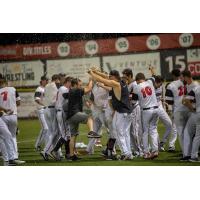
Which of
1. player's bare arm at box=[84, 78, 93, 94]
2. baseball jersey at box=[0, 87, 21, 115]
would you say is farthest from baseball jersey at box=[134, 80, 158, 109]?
baseball jersey at box=[0, 87, 21, 115]

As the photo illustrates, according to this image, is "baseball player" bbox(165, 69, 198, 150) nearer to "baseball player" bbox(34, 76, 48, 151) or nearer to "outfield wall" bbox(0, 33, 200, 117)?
"outfield wall" bbox(0, 33, 200, 117)

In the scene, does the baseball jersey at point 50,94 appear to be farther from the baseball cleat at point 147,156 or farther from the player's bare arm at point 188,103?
the player's bare arm at point 188,103

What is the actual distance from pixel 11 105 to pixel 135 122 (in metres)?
1.68

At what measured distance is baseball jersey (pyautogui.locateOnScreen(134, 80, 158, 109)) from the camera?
32.8 ft

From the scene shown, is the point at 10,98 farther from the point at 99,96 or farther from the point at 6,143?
the point at 99,96

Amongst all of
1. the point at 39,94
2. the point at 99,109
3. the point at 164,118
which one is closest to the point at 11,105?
the point at 39,94

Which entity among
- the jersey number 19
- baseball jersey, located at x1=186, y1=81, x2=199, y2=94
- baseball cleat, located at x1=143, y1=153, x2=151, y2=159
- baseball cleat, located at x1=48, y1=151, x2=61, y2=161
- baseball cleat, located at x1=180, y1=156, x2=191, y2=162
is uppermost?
baseball jersey, located at x1=186, y1=81, x2=199, y2=94

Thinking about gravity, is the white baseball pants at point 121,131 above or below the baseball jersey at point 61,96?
below

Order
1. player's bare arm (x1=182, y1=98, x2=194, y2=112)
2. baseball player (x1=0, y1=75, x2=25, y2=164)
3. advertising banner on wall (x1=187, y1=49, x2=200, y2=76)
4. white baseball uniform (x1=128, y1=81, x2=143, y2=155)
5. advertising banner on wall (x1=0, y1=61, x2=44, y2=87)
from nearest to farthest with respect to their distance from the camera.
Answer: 1. advertising banner on wall (x1=187, y1=49, x2=200, y2=76)
2. player's bare arm (x1=182, y1=98, x2=194, y2=112)
3. advertising banner on wall (x1=0, y1=61, x2=44, y2=87)
4. baseball player (x1=0, y1=75, x2=25, y2=164)
5. white baseball uniform (x1=128, y1=81, x2=143, y2=155)

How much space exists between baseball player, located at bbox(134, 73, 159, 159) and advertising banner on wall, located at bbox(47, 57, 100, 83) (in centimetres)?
67

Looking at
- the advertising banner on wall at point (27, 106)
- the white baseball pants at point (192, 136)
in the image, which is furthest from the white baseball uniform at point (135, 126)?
the advertising banner on wall at point (27, 106)

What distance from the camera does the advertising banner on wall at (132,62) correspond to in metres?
9.70

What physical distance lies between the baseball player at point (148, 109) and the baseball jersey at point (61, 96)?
0.93 meters

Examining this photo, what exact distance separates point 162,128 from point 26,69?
6.40 feet
